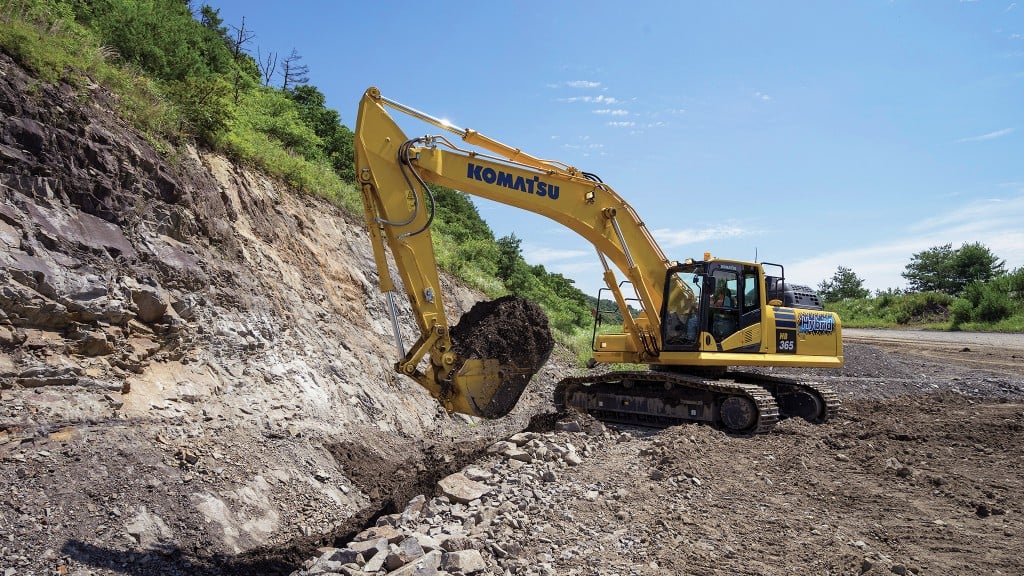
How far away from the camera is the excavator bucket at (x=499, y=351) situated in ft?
22.4

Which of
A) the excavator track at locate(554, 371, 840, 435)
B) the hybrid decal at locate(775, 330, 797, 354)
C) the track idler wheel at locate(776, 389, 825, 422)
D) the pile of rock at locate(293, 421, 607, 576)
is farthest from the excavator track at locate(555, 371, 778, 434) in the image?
the pile of rock at locate(293, 421, 607, 576)

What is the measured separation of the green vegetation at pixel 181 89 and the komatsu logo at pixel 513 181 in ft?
15.0

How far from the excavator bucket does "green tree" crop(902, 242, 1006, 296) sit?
124 ft

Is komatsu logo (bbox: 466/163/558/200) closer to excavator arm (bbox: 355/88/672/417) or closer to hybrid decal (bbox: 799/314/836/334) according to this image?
excavator arm (bbox: 355/88/672/417)

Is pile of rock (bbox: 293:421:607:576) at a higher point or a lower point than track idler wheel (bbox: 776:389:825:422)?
lower

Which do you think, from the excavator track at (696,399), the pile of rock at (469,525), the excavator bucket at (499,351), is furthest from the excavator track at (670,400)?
the excavator bucket at (499,351)

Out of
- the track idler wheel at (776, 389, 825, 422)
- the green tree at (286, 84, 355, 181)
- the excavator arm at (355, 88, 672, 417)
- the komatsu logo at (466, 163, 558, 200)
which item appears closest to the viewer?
the excavator arm at (355, 88, 672, 417)

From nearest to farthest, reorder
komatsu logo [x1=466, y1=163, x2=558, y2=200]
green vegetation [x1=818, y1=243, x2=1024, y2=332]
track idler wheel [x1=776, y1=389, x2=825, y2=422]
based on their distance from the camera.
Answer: komatsu logo [x1=466, y1=163, x2=558, y2=200], track idler wheel [x1=776, y1=389, x2=825, y2=422], green vegetation [x1=818, y1=243, x2=1024, y2=332]

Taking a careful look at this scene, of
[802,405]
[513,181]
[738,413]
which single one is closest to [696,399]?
[738,413]

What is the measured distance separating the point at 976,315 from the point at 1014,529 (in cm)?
2806

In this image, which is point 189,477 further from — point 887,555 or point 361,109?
point 887,555

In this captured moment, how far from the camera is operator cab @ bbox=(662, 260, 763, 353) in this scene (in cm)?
941

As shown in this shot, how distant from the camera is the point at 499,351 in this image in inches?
275

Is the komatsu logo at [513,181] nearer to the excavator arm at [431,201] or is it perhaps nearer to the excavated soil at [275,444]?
the excavator arm at [431,201]
